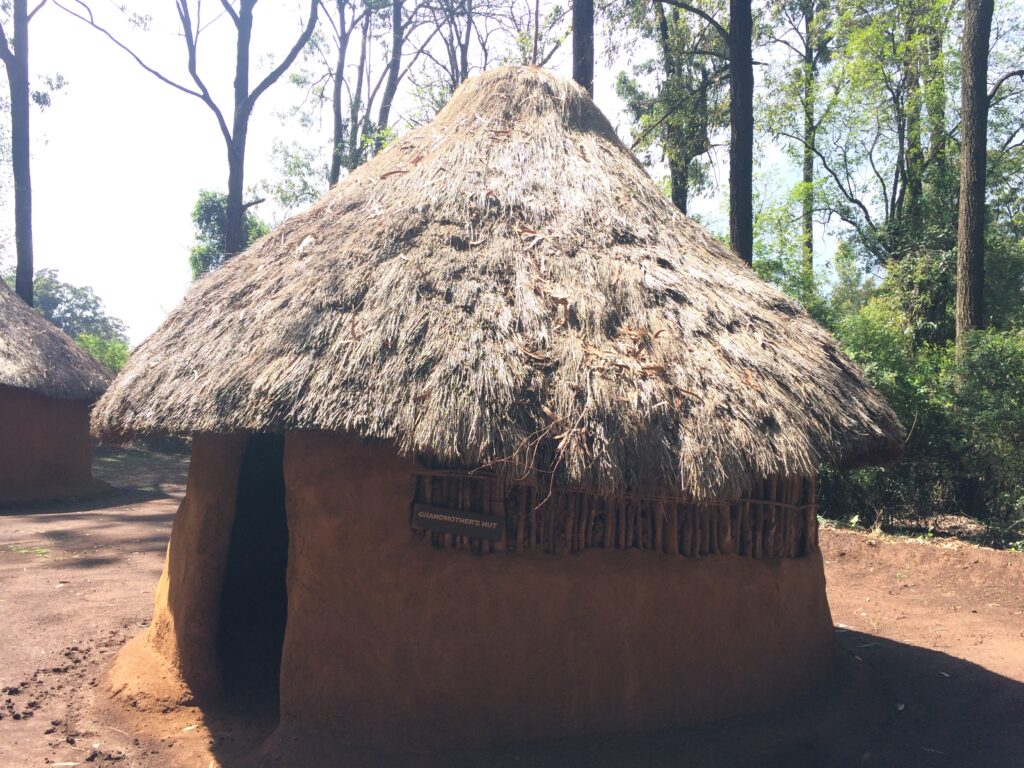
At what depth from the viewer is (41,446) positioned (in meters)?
12.5

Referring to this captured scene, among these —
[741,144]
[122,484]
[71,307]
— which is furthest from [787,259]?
[71,307]

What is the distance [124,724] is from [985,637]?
21.4 ft

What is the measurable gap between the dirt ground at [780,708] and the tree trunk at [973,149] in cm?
427

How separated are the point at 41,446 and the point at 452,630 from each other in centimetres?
1096

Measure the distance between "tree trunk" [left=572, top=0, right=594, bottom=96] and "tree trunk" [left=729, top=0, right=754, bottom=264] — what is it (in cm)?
196

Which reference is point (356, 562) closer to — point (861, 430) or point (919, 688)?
point (861, 430)

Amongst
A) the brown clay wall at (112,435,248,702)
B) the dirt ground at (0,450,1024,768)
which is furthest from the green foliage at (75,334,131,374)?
the brown clay wall at (112,435,248,702)

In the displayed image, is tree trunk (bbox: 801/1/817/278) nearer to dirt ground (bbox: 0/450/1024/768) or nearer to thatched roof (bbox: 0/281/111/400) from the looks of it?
dirt ground (bbox: 0/450/1024/768)

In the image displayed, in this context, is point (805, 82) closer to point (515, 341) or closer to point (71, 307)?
point (515, 341)

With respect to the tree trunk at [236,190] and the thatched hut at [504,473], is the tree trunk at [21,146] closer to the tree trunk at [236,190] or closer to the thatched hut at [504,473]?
the tree trunk at [236,190]

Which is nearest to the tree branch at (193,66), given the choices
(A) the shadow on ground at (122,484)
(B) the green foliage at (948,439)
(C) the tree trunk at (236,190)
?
(C) the tree trunk at (236,190)

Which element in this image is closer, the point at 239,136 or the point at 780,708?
the point at 780,708

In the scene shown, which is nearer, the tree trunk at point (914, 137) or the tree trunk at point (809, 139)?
the tree trunk at point (914, 137)

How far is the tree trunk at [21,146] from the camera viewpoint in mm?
17141
